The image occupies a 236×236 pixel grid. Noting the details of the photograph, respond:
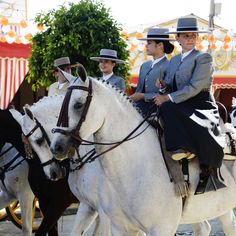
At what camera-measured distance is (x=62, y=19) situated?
8758mm

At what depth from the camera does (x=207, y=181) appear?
476 centimetres

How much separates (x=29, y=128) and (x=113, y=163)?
144cm

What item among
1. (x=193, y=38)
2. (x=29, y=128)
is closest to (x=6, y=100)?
(x=29, y=128)

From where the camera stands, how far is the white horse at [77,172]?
5668 millimetres

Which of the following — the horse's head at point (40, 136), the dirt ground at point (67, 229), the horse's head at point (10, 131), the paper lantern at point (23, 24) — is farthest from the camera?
the paper lantern at point (23, 24)

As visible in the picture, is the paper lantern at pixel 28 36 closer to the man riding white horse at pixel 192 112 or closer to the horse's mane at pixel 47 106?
the horse's mane at pixel 47 106

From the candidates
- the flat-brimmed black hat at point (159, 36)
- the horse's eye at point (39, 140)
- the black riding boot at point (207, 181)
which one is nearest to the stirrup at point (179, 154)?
the black riding boot at point (207, 181)

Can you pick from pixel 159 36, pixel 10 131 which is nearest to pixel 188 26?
pixel 159 36

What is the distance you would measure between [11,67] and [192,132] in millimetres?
6060

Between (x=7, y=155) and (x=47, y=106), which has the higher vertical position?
(x=47, y=106)

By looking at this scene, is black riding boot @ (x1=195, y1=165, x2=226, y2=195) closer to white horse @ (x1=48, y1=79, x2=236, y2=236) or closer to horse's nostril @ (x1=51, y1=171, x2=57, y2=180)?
white horse @ (x1=48, y1=79, x2=236, y2=236)

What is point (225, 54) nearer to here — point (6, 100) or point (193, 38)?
point (6, 100)

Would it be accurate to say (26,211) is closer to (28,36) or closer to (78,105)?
(78,105)

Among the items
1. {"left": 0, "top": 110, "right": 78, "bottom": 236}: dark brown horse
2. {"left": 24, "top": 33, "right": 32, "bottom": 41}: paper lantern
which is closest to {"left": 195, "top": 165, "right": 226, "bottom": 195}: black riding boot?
{"left": 0, "top": 110, "right": 78, "bottom": 236}: dark brown horse
